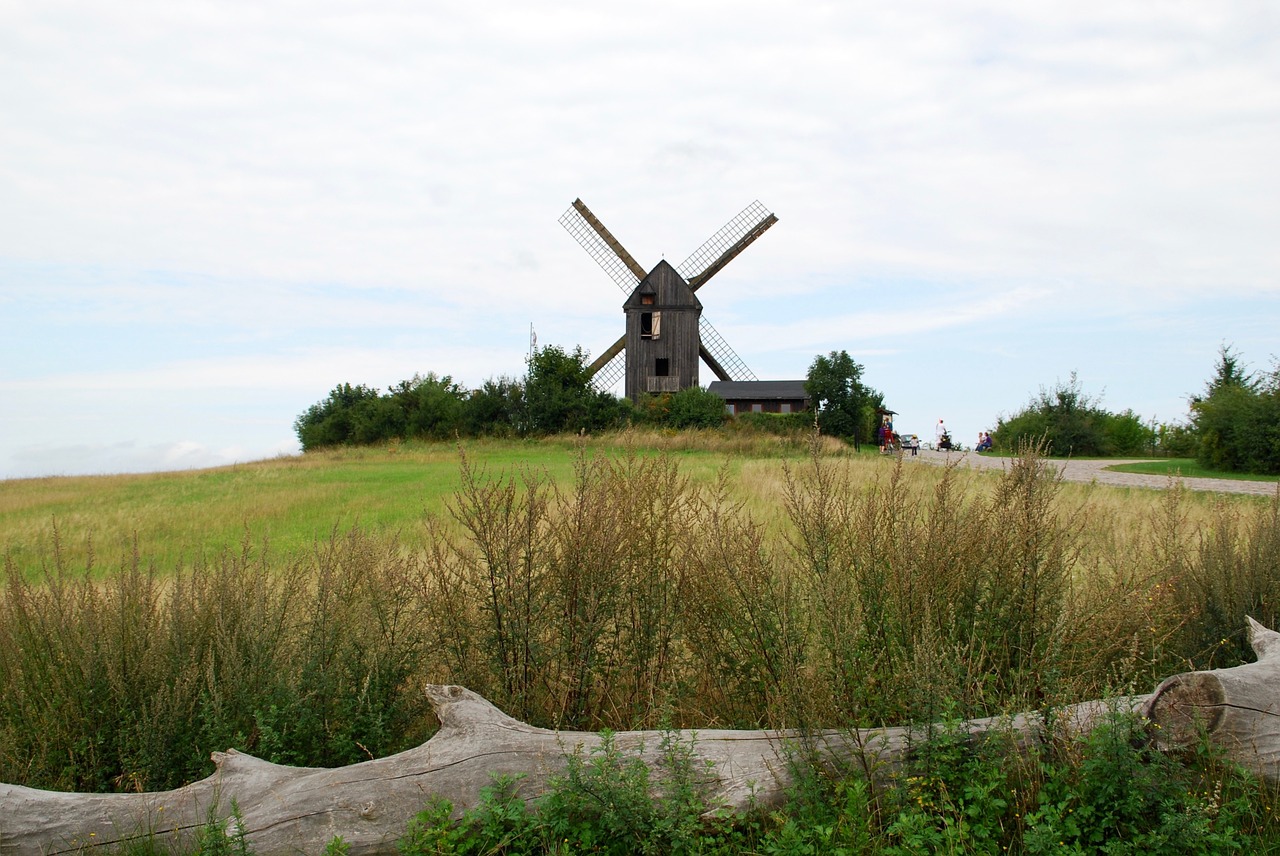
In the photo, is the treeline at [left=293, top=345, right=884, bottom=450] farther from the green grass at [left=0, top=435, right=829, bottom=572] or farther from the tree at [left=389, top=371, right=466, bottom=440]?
the green grass at [left=0, top=435, right=829, bottom=572]

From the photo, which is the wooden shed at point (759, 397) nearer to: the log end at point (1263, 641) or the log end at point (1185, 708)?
the log end at point (1263, 641)

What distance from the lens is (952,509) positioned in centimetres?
562

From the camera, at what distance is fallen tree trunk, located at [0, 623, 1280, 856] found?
13.8 feet

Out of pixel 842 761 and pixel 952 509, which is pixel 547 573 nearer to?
pixel 842 761

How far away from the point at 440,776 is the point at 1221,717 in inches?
153

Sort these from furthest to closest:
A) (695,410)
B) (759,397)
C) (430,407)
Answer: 1. (759,397)
2. (430,407)
3. (695,410)

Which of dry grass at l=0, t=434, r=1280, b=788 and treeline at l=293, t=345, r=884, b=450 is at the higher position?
treeline at l=293, t=345, r=884, b=450

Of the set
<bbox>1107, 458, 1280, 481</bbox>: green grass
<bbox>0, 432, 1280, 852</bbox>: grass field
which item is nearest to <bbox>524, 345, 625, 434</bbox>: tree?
<bbox>1107, 458, 1280, 481</bbox>: green grass

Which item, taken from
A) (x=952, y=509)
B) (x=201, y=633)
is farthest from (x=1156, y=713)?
(x=201, y=633)

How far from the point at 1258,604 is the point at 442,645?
6056 millimetres

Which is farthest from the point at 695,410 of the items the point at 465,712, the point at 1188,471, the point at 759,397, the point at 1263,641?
the point at 465,712

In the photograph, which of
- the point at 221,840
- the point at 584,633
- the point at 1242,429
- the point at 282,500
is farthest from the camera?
the point at 1242,429

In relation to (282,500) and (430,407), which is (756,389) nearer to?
(430,407)

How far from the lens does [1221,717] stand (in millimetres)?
4520
